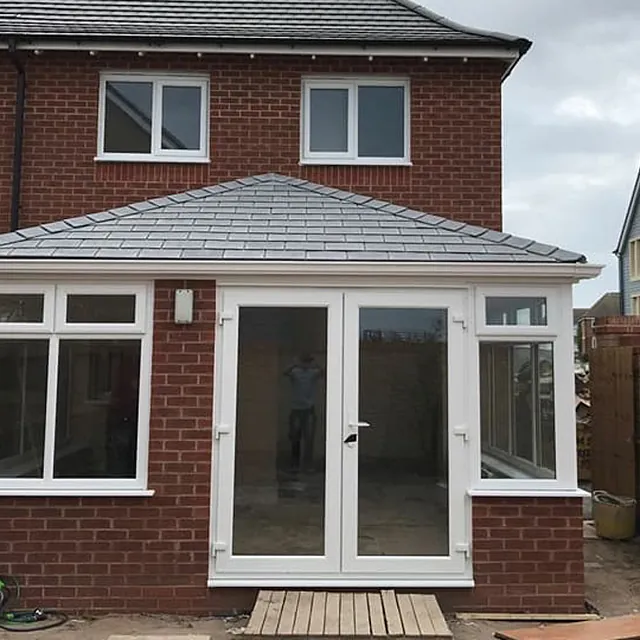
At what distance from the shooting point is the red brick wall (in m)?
8.98

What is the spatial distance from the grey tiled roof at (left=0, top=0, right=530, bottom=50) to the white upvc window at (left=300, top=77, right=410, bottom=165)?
620 mm

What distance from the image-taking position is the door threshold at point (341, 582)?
5633mm

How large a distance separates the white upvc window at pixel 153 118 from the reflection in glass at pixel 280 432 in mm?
4101

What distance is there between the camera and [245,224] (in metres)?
6.73

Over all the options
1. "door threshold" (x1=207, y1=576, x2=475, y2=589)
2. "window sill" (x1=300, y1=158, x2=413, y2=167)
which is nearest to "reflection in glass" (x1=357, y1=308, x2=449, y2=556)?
"door threshold" (x1=207, y1=576, x2=475, y2=589)

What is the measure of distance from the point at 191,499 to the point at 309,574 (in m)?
1.16

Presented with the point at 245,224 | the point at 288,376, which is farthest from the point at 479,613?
the point at 245,224

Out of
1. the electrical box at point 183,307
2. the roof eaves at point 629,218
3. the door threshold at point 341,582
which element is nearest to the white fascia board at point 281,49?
the electrical box at point 183,307

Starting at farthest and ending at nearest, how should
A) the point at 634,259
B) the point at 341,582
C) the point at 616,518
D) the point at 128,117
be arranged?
the point at 634,259 < the point at 128,117 < the point at 616,518 < the point at 341,582

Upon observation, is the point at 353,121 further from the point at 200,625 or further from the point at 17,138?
the point at 200,625

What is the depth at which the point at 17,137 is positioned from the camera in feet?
29.3

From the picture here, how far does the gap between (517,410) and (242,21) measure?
22.6 ft

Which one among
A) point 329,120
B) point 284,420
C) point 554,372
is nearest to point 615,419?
point 554,372

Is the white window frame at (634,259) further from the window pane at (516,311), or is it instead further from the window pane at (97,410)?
the window pane at (97,410)
